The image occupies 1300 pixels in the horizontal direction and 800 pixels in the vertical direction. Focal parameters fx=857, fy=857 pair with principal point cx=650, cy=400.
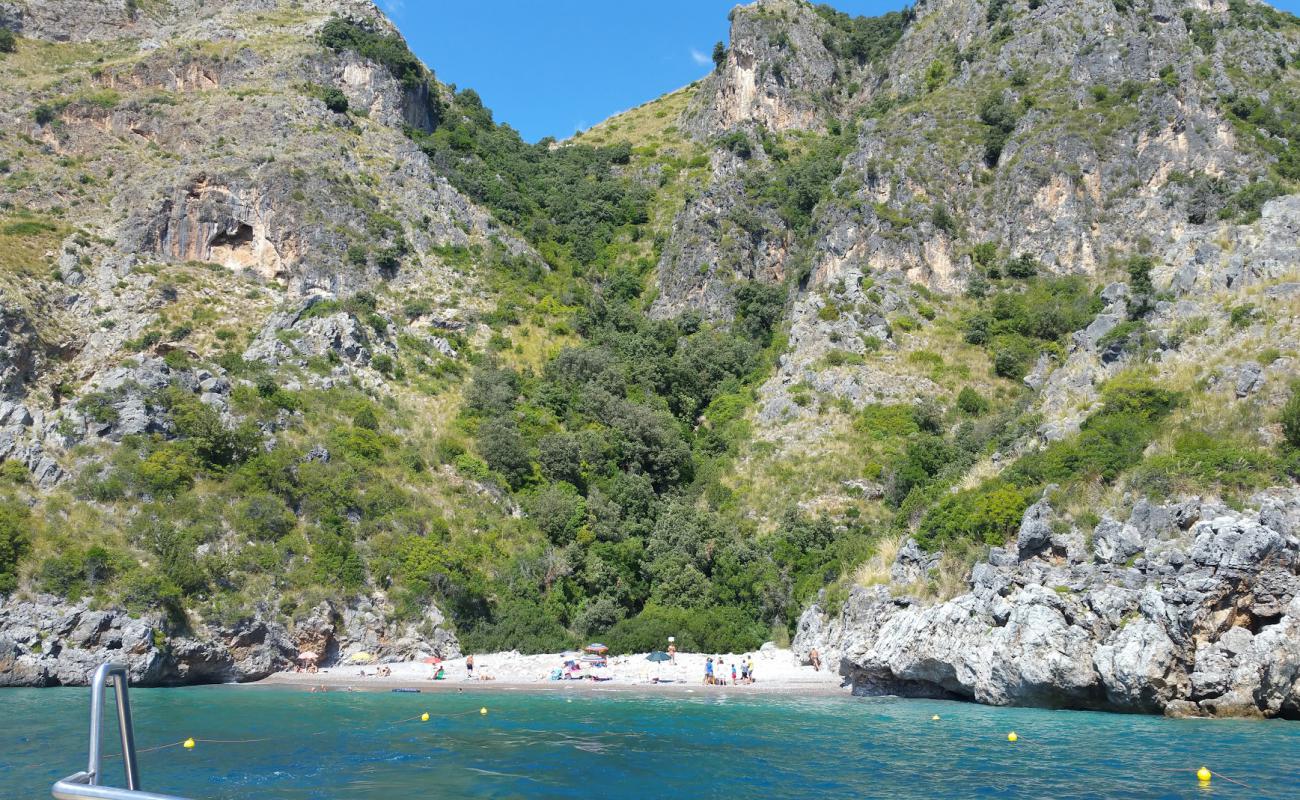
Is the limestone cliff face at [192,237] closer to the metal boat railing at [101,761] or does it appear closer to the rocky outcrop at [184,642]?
the rocky outcrop at [184,642]

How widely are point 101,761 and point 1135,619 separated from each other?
1136 inches

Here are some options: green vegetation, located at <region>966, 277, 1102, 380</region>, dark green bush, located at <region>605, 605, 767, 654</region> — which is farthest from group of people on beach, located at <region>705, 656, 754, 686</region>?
green vegetation, located at <region>966, 277, 1102, 380</region>

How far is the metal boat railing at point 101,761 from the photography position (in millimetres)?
3543

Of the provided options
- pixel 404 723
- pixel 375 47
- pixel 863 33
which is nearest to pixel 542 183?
pixel 375 47

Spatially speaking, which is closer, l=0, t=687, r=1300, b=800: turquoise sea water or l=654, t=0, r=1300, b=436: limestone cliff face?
l=0, t=687, r=1300, b=800: turquoise sea water

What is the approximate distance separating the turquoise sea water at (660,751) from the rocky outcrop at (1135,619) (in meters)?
1.16

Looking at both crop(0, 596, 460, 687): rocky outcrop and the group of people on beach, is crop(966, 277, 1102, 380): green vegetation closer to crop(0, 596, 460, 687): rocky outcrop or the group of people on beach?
the group of people on beach

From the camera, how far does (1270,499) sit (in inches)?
1059

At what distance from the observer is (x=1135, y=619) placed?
86.6 ft

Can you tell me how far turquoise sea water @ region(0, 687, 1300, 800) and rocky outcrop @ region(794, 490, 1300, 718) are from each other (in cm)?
116

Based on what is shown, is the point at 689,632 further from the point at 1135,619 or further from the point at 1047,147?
the point at 1047,147

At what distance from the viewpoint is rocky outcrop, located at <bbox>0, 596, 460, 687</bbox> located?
118 ft

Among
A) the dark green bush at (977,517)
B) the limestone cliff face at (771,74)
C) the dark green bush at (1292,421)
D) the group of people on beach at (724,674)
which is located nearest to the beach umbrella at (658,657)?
the group of people on beach at (724,674)

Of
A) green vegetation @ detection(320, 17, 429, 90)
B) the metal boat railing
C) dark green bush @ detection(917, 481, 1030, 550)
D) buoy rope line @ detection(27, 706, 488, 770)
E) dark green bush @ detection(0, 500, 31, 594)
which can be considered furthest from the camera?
green vegetation @ detection(320, 17, 429, 90)
